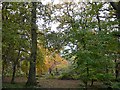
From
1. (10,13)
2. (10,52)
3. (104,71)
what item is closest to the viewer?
(104,71)

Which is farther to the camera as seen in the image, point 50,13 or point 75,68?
point 50,13

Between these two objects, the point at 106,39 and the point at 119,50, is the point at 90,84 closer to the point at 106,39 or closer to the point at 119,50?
the point at 119,50

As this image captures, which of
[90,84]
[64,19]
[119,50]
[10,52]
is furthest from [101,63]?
[64,19]

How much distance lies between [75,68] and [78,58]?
421 millimetres

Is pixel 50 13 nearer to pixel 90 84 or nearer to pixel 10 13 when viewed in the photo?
pixel 10 13

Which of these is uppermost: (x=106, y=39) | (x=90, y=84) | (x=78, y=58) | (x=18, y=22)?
(x=18, y=22)

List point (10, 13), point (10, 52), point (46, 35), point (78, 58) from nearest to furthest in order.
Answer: point (78, 58)
point (10, 13)
point (10, 52)
point (46, 35)

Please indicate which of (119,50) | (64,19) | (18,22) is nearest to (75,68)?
(119,50)

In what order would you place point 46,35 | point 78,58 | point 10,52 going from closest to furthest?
point 78,58 < point 10,52 < point 46,35

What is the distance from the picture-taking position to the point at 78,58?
5777mm

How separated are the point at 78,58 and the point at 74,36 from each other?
1.83 feet

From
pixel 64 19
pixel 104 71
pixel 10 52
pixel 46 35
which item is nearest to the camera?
pixel 104 71

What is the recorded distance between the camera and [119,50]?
6.52m

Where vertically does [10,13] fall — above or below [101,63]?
above
